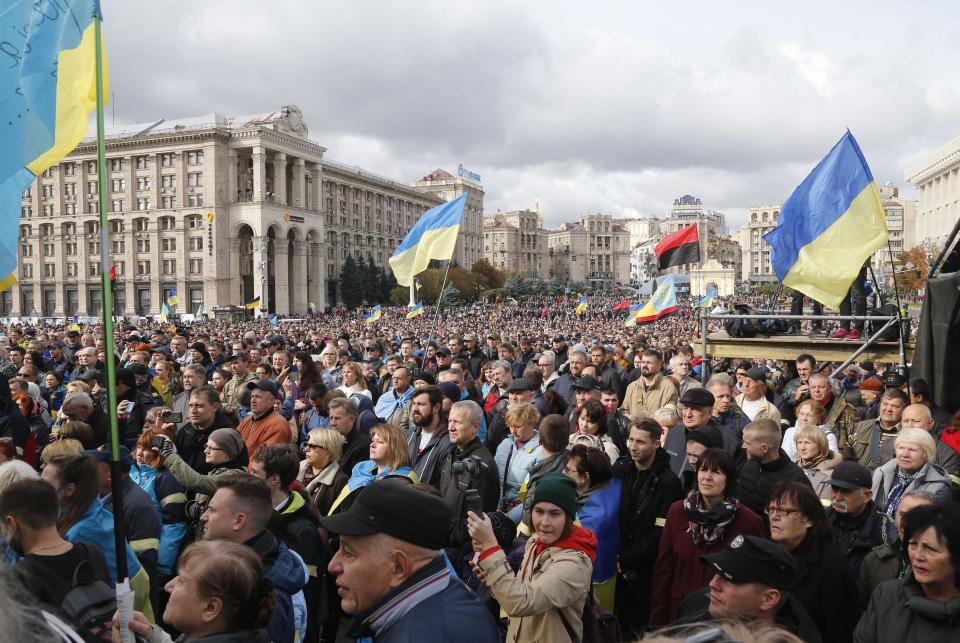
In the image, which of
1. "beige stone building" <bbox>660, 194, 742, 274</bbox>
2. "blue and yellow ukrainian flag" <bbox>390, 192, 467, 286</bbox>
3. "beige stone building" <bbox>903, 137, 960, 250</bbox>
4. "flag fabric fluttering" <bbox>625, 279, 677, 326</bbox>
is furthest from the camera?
"beige stone building" <bbox>660, 194, 742, 274</bbox>

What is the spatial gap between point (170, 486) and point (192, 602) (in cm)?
216

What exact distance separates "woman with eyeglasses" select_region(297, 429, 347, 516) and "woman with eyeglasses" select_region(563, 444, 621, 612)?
5.46 ft

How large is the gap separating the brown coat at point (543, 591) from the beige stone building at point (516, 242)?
13854cm

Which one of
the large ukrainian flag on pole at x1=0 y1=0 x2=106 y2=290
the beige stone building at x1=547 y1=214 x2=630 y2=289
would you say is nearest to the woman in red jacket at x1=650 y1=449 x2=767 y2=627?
the large ukrainian flag on pole at x1=0 y1=0 x2=106 y2=290

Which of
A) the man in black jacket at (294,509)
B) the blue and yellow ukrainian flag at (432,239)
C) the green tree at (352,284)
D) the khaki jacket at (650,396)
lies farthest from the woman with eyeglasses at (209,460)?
the green tree at (352,284)

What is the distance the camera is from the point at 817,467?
4605mm

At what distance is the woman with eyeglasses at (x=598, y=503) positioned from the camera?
4.07m

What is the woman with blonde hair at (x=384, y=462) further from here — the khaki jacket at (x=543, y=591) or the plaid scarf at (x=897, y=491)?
the plaid scarf at (x=897, y=491)

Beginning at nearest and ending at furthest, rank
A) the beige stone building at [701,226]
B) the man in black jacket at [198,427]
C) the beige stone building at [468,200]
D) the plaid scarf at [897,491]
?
the plaid scarf at [897,491], the man in black jacket at [198,427], the beige stone building at [468,200], the beige stone building at [701,226]

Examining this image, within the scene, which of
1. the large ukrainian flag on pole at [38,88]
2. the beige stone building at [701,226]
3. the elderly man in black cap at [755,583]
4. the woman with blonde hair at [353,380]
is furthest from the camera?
the beige stone building at [701,226]

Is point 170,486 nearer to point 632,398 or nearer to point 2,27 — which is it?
point 2,27

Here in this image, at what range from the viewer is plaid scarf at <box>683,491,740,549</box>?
3643mm

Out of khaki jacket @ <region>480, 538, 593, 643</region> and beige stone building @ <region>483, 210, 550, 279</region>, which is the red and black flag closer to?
khaki jacket @ <region>480, 538, 593, 643</region>

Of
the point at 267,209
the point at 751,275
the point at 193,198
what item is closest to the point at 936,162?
the point at 267,209
